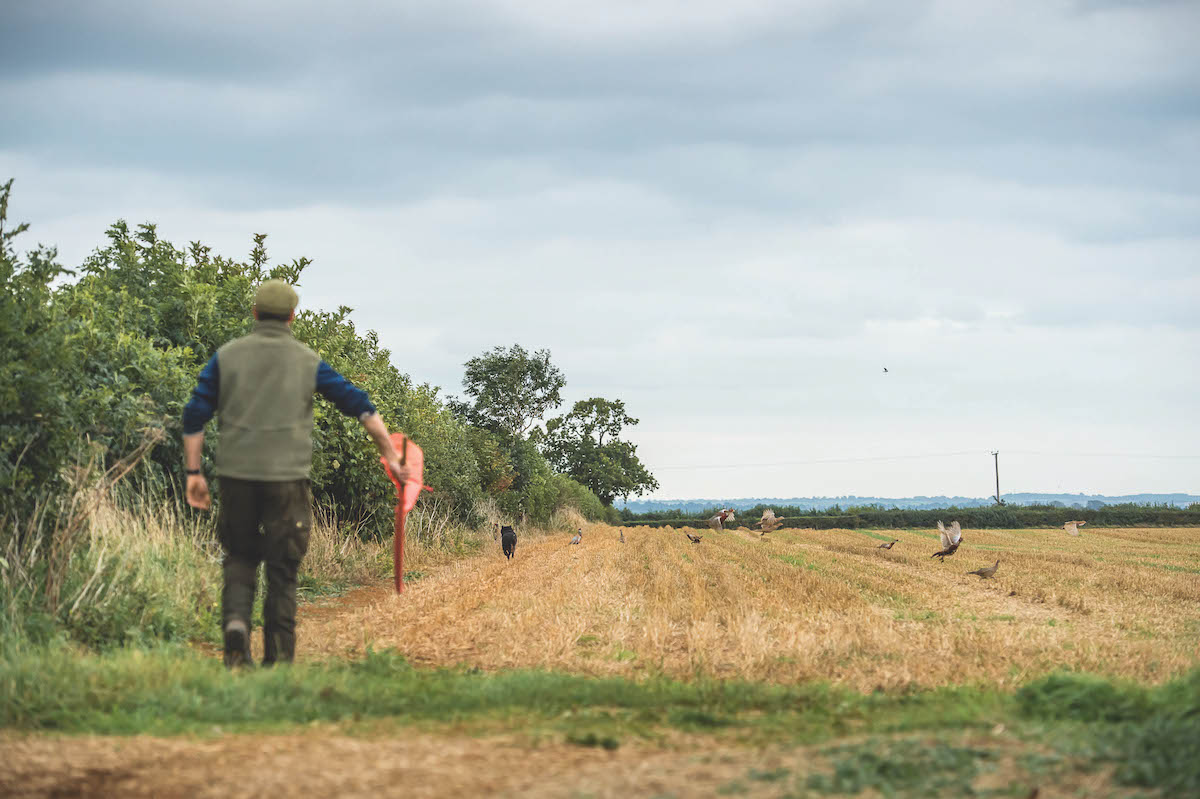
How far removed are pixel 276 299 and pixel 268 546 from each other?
1530 mm

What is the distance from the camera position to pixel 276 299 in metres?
6.01

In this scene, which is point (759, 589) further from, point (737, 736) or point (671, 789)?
point (671, 789)

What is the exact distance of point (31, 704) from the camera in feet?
15.4

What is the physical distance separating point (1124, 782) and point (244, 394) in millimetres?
4859

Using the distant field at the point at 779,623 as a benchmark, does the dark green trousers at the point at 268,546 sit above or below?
above

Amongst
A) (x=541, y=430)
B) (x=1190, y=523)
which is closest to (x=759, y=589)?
→ (x=541, y=430)

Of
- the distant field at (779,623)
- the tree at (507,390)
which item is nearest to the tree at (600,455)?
the tree at (507,390)

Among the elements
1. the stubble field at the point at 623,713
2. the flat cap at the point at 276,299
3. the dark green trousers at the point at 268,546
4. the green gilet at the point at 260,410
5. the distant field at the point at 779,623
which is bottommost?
Result: the distant field at the point at 779,623

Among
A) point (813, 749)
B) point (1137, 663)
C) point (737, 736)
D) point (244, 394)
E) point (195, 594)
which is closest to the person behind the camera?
point (813, 749)

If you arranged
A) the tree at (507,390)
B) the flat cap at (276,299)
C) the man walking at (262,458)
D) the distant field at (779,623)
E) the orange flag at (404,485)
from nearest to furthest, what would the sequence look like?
the man walking at (262,458) → the flat cap at (276,299) → the orange flag at (404,485) → the distant field at (779,623) → the tree at (507,390)

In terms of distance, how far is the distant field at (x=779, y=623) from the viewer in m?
7.05

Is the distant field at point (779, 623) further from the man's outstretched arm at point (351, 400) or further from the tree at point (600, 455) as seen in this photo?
the tree at point (600, 455)

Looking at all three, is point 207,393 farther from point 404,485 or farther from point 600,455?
point 600,455

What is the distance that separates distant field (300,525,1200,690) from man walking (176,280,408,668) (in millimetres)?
1088
